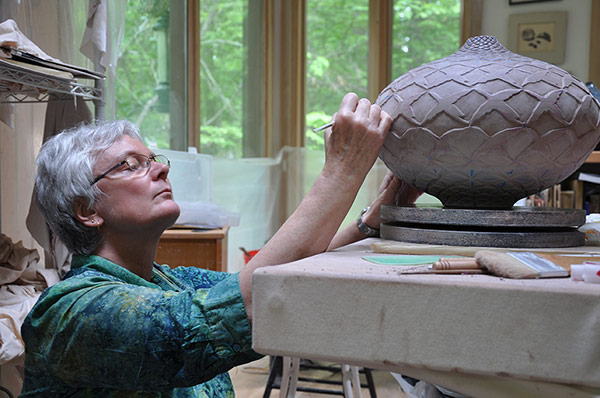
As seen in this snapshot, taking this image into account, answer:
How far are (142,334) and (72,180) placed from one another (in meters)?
0.43

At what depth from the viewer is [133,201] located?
1144 mm

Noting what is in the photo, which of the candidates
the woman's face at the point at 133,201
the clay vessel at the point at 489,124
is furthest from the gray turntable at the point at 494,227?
the woman's face at the point at 133,201

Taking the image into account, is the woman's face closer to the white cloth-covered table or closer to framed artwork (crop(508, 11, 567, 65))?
the white cloth-covered table

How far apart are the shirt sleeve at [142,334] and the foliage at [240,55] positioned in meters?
2.31

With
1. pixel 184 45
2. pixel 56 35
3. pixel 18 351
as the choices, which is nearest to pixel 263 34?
pixel 184 45

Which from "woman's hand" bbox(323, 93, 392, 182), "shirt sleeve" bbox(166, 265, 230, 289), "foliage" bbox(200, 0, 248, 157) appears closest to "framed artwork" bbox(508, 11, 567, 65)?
"foliage" bbox(200, 0, 248, 157)

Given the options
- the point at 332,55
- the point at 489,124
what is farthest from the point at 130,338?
the point at 332,55

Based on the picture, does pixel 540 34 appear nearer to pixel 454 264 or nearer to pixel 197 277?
pixel 197 277

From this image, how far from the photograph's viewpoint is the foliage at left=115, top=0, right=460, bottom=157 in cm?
323

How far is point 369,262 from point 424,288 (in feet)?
0.47

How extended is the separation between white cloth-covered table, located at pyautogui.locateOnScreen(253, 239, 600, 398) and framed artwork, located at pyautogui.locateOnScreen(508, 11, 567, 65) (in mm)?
3798

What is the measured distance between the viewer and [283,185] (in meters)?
4.64

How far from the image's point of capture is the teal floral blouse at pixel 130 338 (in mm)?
825

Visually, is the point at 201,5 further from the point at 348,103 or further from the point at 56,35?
the point at 348,103
